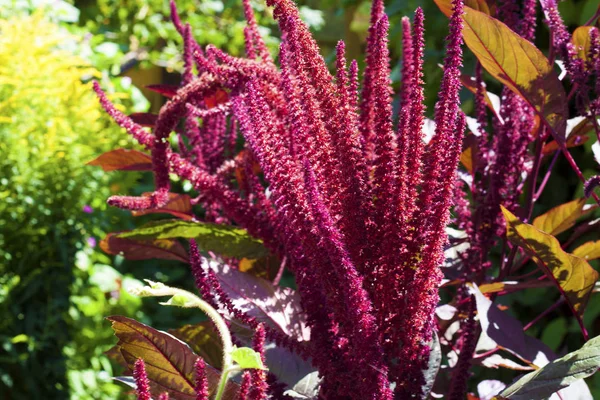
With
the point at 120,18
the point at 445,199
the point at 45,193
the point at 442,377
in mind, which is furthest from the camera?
the point at 120,18

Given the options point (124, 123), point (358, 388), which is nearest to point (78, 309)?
point (124, 123)

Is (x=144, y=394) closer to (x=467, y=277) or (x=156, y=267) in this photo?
(x=467, y=277)

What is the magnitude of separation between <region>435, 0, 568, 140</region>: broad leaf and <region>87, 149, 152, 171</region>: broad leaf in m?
0.57

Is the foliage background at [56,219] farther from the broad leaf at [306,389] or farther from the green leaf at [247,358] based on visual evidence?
the green leaf at [247,358]

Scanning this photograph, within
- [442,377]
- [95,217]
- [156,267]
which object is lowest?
[156,267]

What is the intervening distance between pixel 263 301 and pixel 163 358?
0.19 m

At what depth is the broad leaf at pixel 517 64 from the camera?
0.85m

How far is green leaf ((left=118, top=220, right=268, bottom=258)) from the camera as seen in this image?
0.96m

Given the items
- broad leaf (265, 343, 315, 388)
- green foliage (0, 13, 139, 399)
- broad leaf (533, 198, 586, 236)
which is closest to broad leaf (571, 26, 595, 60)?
broad leaf (533, 198, 586, 236)

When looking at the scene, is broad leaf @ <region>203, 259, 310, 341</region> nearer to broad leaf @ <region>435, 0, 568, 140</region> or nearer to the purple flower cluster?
the purple flower cluster

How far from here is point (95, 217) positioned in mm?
2768

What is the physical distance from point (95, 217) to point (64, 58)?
0.70 metres

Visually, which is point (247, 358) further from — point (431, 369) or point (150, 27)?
point (150, 27)

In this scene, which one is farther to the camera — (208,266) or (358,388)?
(208,266)
